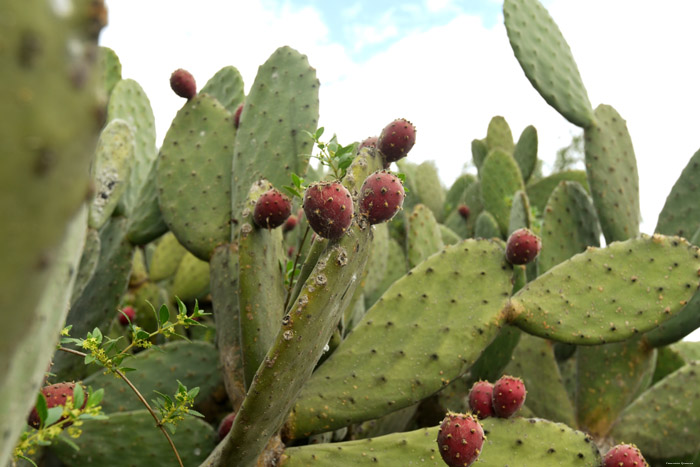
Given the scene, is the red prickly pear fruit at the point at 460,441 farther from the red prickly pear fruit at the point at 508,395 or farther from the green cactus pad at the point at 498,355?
the green cactus pad at the point at 498,355

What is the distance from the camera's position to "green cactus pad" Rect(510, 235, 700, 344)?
1.58m

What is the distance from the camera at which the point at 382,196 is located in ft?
3.63

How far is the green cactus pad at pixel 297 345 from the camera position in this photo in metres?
1.09

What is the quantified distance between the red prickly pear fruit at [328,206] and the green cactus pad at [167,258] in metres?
2.17

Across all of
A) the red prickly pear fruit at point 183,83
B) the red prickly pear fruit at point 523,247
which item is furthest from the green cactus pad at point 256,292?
the red prickly pear fruit at point 183,83

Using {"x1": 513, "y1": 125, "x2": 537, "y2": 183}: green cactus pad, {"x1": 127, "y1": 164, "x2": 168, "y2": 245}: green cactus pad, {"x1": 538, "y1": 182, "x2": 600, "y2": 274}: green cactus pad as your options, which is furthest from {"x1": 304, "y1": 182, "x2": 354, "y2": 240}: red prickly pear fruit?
{"x1": 513, "y1": 125, "x2": 537, "y2": 183}: green cactus pad

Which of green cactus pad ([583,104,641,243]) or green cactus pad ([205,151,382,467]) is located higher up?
green cactus pad ([583,104,641,243])

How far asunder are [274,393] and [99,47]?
0.84 metres

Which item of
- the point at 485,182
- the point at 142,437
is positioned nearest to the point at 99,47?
the point at 142,437

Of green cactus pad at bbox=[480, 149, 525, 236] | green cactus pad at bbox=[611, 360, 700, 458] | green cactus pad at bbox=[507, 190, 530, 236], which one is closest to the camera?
green cactus pad at bbox=[611, 360, 700, 458]

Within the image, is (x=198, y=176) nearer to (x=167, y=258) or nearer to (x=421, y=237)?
(x=421, y=237)

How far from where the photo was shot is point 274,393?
1125mm

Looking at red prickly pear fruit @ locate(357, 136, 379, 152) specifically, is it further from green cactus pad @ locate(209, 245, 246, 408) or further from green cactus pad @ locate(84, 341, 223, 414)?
green cactus pad @ locate(84, 341, 223, 414)

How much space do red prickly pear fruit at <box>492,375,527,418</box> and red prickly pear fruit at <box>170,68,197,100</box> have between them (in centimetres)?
153
